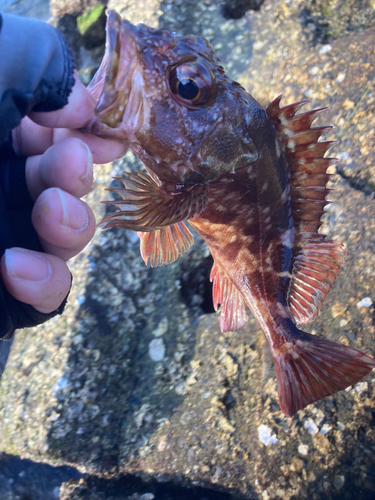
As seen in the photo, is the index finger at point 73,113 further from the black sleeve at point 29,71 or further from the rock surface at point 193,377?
the rock surface at point 193,377

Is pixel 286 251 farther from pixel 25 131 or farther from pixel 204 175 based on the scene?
pixel 25 131

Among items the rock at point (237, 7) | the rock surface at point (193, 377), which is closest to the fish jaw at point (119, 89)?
the rock surface at point (193, 377)

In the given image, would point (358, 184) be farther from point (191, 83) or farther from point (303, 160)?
point (191, 83)

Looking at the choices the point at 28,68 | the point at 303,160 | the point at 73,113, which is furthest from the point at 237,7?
the point at 28,68

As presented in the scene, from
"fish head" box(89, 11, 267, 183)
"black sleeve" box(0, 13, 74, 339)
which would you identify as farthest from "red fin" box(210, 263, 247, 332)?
"black sleeve" box(0, 13, 74, 339)

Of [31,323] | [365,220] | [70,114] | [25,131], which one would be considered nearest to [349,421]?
[365,220]
